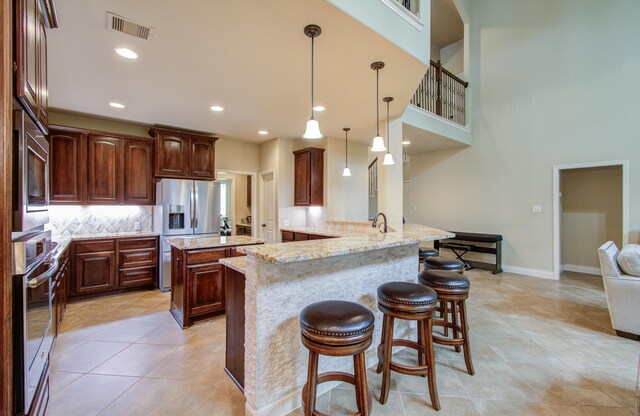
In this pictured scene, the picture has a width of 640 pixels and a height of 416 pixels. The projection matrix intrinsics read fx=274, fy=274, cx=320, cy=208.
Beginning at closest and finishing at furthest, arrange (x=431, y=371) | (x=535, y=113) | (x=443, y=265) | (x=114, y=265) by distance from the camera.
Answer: (x=431, y=371), (x=443, y=265), (x=114, y=265), (x=535, y=113)

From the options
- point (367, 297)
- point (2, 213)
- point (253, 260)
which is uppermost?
point (2, 213)

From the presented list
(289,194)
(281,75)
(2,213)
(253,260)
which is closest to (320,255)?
(253,260)

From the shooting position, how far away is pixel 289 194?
18.5ft

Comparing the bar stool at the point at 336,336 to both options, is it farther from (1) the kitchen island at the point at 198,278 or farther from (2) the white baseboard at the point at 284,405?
(1) the kitchen island at the point at 198,278

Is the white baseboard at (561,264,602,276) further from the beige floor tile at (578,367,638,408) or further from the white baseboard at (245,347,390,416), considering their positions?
the white baseboard at (245,347,390,416)

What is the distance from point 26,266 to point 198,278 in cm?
202

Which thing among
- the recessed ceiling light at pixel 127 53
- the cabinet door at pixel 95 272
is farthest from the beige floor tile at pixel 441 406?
the cabinet door at pixel 95 272

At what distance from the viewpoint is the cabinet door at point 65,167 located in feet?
12.4

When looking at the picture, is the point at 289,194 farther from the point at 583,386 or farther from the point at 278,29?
the point at 583,386

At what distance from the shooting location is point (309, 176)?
534cm

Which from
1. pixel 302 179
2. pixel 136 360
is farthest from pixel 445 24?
pixel 136 360

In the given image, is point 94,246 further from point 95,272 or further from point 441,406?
point 441,406

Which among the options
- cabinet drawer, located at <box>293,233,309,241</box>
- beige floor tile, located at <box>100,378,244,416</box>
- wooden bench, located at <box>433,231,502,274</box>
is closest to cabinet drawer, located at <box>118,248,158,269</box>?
cabinet drawer, located at <box>293,233,309,241</box>

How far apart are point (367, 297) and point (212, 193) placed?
356 centimetres
